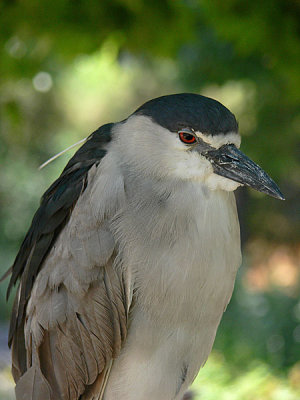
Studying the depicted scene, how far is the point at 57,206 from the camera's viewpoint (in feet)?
4.87

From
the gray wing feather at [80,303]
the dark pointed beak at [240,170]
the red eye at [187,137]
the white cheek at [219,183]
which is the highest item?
the red eye at [187,137]

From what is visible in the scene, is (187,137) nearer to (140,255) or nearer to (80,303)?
(140,255)

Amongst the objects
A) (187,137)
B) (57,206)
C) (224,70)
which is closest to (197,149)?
(187,137)

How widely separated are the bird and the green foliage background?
970 millimetres

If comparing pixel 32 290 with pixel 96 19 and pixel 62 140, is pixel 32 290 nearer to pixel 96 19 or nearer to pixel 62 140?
pixel 96 19

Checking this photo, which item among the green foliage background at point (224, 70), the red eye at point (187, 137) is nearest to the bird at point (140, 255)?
the red eye at point (187, 137)

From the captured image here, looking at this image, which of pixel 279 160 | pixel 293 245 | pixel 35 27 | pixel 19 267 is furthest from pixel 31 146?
pixel 19 267

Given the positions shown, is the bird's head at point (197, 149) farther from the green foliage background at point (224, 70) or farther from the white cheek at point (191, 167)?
the green foliage background at point (224, 70)

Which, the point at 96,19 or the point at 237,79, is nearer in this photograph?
the point at 96,19

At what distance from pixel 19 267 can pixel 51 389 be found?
369 mm

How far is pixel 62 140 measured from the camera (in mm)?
8148

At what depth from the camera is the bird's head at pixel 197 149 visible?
135 centimetres

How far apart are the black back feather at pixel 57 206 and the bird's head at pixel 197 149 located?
0.13m

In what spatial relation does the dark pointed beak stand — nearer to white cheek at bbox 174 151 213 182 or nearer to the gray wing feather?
white cheek at bbox 174 151 213 182
